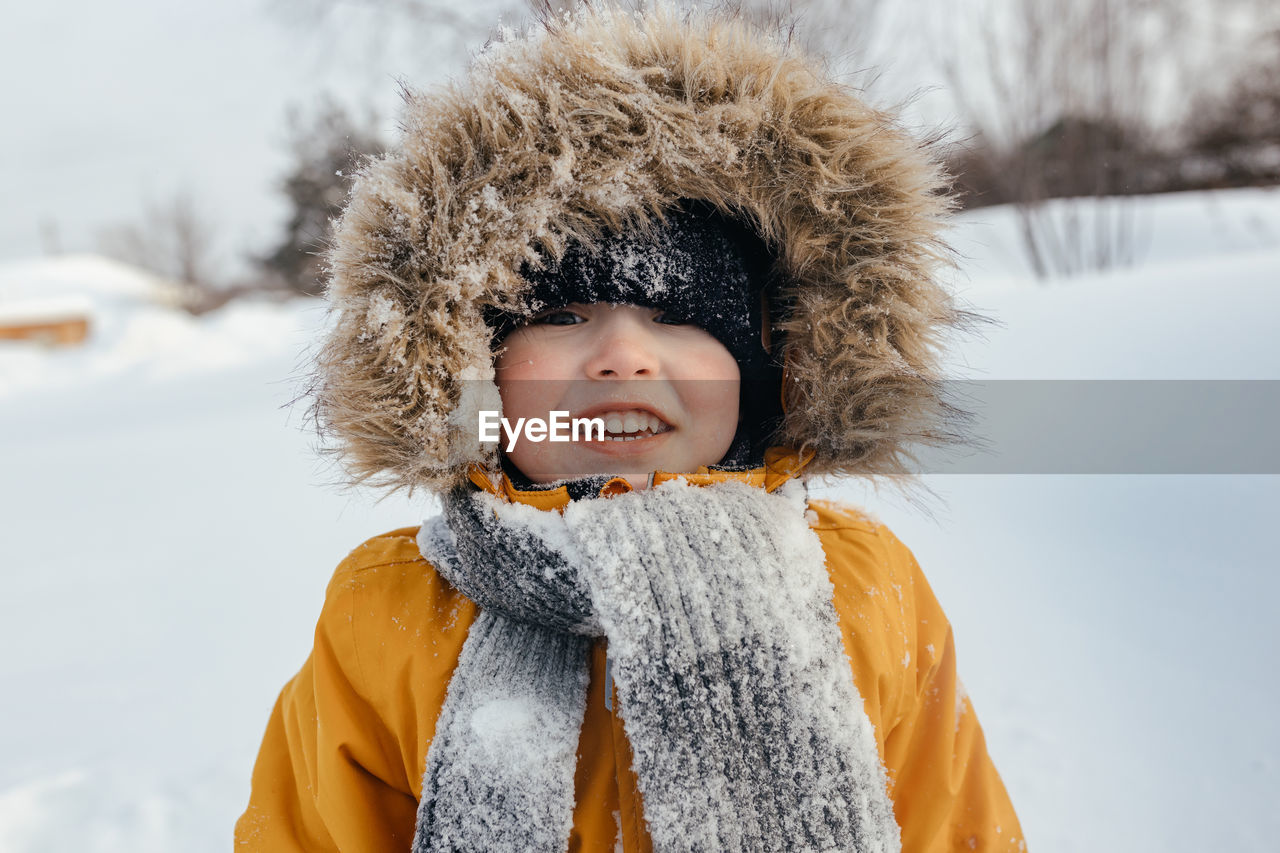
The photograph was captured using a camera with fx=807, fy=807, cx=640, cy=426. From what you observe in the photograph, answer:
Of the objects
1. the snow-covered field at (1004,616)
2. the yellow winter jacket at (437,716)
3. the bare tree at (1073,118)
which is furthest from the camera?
the bare tree at (1073,118)

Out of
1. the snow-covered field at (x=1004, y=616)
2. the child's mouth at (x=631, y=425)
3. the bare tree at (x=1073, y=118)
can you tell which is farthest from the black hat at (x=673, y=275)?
the bare tree at (x=1073, y=118)

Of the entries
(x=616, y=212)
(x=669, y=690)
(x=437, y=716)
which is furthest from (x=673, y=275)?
(x=437, y=716)

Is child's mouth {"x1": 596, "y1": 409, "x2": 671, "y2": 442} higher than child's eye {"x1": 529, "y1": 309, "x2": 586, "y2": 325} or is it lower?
lower

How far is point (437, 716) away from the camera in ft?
3.38

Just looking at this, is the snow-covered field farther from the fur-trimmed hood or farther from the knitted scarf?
the knitted scarf

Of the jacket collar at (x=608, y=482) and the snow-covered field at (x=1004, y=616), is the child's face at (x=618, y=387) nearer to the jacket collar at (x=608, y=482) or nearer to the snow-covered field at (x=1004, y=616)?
the jacket collar at (x=608, y=482)

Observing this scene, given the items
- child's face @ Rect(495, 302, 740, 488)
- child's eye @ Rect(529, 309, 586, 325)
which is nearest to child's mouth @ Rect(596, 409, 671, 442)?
child's face @ Rect(495, 302, 740, 488)

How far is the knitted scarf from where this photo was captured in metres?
0.93

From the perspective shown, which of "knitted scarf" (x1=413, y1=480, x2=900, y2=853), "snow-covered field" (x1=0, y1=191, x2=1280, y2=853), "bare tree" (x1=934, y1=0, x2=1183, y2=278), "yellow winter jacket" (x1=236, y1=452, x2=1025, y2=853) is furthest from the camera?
"bare tree" (x1=934, y1=0, x2=1183, y2=278)

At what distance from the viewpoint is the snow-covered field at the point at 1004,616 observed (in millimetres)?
1707

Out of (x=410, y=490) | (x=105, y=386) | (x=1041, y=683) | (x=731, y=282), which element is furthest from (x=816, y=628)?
(x=105, y=386)

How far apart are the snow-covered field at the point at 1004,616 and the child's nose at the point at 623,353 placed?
0.38 metres

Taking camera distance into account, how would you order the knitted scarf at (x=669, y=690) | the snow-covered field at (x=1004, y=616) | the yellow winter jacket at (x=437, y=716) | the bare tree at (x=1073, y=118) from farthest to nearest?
the bare tree at (x=1073, y=118), the snow-covered field at (x=1004, y=616), the yellow winter jacket at (x=437, y=716), the knitted scarf at (x=669, y=690)

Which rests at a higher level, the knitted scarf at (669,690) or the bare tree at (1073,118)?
the bare tree at (1073,118)
